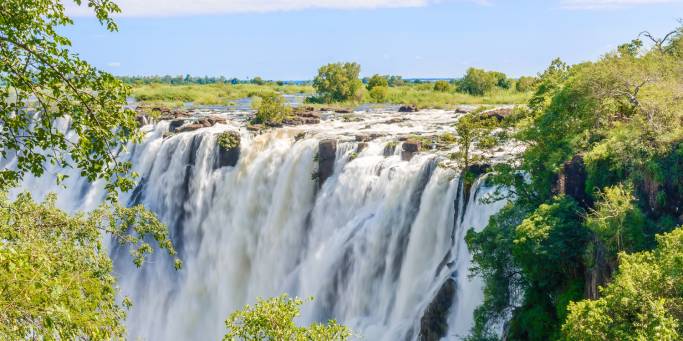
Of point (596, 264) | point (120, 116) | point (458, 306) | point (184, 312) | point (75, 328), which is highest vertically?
point (120, 116)

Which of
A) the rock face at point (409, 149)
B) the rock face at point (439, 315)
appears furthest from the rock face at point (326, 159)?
the rock face at point (439, 315)

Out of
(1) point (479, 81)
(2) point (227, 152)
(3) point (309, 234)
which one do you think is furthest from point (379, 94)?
(3) point (309, 234)

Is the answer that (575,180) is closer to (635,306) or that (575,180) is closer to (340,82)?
(635,306)

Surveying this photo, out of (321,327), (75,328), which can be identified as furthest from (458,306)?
(75,328)

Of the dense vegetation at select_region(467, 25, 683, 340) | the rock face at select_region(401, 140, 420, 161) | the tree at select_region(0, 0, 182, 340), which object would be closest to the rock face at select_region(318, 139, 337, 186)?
the rock face at select_region(401, 140, 420, 161)

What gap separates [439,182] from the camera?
66.5 feet

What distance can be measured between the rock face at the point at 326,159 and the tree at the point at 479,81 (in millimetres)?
37649

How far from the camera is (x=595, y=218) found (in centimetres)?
1350

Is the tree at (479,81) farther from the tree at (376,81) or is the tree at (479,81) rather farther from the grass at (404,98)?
the tree at (376,81)

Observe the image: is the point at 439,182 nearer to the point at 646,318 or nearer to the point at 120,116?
the point at 646,318

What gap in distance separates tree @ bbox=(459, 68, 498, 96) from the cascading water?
80.7ft

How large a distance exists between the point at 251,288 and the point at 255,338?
1833 centimetres

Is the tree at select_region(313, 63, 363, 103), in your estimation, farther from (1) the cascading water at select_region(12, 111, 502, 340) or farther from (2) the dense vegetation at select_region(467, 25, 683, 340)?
(2) the dense vegetation at select_region(467, 25, 683, 340)

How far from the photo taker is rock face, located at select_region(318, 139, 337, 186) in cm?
2600
